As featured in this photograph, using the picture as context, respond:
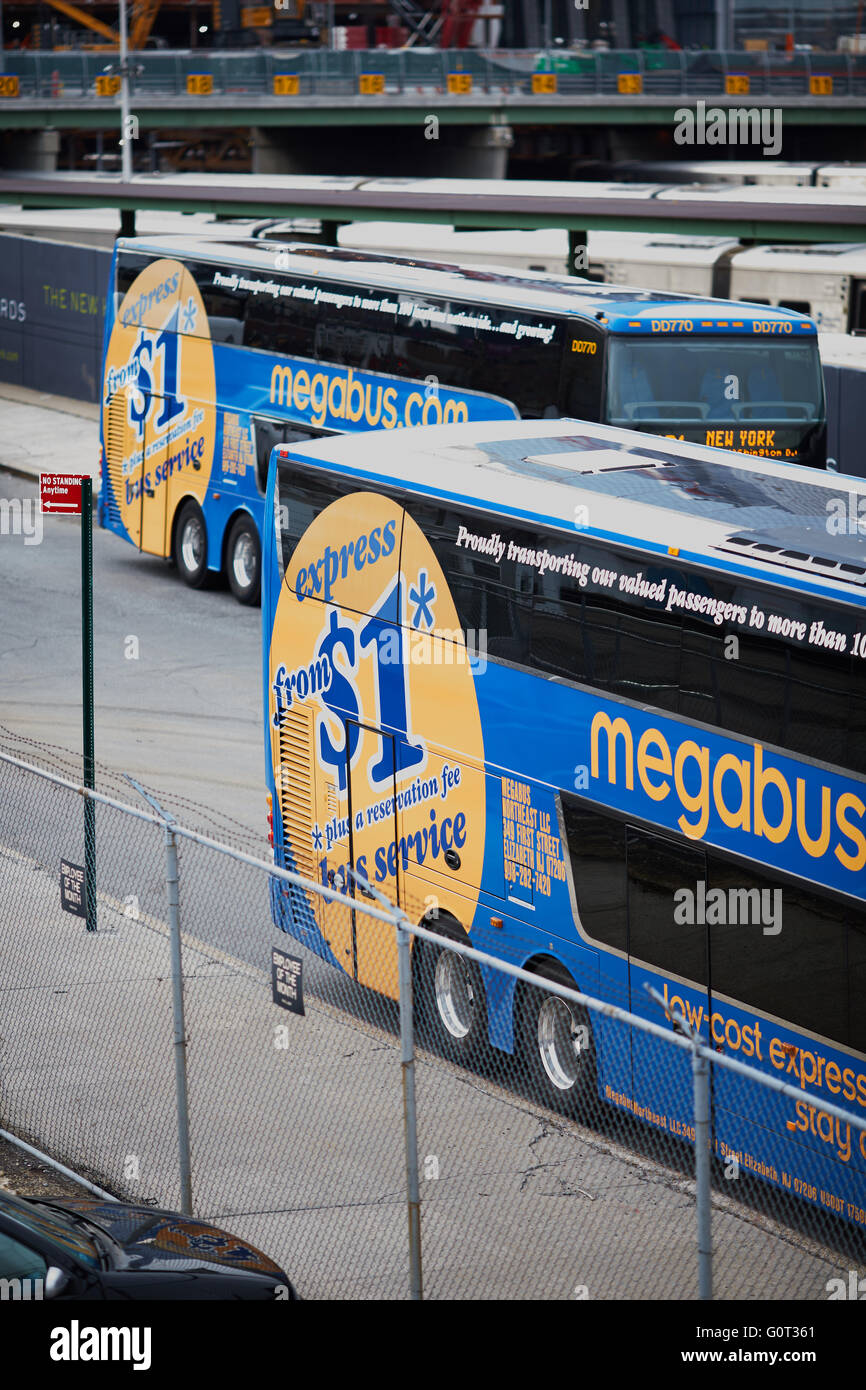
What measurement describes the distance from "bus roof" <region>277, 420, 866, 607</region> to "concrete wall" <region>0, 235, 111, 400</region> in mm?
22952

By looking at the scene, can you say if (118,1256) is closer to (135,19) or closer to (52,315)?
(52,315)

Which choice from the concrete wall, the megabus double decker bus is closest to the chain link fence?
the megabus double decker bus

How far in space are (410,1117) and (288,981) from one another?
821 mm

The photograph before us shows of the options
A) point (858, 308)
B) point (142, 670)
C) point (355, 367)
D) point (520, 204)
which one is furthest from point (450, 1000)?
point (520, 204)

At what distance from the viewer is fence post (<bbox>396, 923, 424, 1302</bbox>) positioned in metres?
7.29

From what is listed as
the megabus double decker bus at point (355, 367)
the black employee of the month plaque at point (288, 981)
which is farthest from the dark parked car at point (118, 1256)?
the megabus double decker bus at point (355, 367)

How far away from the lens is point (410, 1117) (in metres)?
7.37

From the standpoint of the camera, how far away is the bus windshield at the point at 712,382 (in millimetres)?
17438

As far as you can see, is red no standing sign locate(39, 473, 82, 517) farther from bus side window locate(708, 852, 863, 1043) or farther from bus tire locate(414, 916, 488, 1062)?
bus side window locate(708, 852, 863, 1043)

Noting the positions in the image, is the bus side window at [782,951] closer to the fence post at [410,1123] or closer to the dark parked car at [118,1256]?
the fence post at [410,1123]

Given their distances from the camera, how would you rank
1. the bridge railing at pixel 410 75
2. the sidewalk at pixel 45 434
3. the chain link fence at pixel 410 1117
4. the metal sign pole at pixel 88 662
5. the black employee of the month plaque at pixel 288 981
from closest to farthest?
the chain link fence at pixel 410 1117 → the black employee of the month plaque at pixel 288 981 → the metal sign pole at pixel 88 662 → the sidewalk at pixel 45 434 → the bridge railing at pixel 410 75

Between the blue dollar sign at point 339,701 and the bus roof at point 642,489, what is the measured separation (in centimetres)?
98
